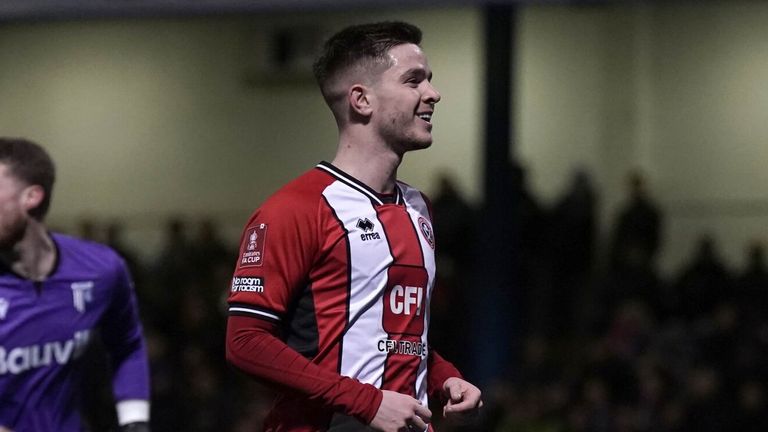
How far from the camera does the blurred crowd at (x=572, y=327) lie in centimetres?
959

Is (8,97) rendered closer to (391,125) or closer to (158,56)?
(158,56)

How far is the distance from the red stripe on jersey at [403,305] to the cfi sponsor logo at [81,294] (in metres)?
1.23

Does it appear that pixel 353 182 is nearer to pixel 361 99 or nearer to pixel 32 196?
pixel 361 99

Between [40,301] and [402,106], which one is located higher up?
[402,106]

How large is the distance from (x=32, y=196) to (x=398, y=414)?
1506 millimetres

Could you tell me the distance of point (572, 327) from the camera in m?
11.8

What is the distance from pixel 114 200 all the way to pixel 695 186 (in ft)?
19.9

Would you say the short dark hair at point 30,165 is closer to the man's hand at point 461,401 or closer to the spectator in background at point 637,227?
the man's hand at point 461,401

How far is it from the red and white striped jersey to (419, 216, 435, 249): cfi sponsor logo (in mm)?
81

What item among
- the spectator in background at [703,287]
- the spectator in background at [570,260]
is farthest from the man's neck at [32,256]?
the spectator in background at [570,260]

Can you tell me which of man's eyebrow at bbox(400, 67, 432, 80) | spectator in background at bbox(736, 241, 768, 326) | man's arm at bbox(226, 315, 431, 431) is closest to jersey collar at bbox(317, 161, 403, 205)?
man's eyebrow at bbox(400, 67, 432, 80)

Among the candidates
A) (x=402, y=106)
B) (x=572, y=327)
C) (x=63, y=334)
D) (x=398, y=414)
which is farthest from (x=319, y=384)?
(x=572, y=327)

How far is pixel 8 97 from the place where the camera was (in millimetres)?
14586

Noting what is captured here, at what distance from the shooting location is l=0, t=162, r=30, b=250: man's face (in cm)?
400
